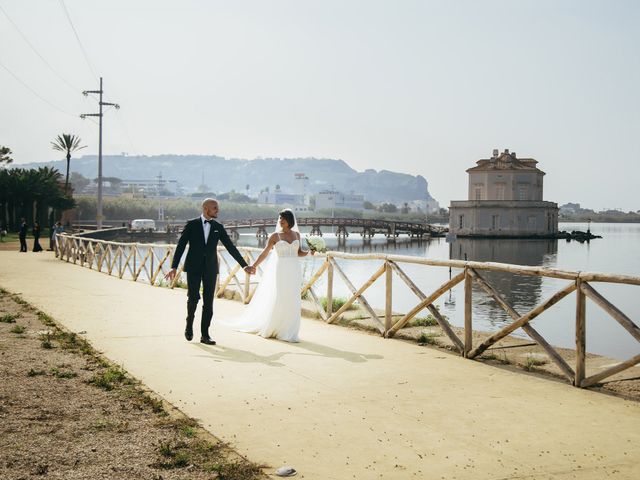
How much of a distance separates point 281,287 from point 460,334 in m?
2.70

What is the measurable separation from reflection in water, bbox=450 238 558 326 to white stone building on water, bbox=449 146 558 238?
182 centimetres

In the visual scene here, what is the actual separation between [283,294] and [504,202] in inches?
3971

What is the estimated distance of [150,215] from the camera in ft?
488

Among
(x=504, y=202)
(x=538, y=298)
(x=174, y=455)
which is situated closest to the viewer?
(x=174, y=455)

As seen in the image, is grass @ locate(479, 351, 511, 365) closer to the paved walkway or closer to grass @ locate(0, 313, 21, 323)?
the paved walkway

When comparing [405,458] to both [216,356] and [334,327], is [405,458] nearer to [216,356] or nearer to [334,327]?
[216,356]

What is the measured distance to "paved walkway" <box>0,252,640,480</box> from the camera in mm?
4715

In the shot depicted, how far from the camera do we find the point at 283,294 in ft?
32.6

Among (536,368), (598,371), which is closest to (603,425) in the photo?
(598,371)

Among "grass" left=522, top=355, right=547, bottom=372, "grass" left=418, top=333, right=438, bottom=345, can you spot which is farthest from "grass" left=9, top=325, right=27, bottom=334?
"grass" left=522, top=355, right=547, bottom=372

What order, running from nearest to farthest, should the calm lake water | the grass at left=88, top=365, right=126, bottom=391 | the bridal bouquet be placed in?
1. the grass at left=88, top=365, right=126, bottom=391
2. the bridal bouquet
3. the calm lake water

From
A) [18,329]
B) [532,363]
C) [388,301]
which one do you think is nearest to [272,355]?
[388,301]

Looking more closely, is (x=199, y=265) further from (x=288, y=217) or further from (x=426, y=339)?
(x=426, y=339)

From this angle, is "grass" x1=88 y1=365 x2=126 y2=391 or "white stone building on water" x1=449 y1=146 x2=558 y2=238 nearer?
"grass" x1=88 y1=365 x2=126 y2=391
